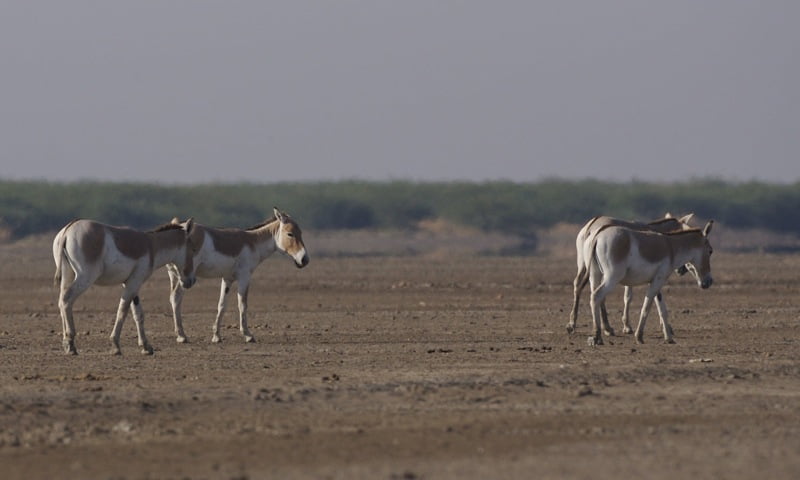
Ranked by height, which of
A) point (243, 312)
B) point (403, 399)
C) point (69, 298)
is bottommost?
point (243, 312)

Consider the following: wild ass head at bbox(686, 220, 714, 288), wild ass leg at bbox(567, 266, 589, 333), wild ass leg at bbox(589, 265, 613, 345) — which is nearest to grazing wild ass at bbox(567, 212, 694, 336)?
wild ass leg at bbox(567, 266, 589, 333)

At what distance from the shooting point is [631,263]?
20266 mm

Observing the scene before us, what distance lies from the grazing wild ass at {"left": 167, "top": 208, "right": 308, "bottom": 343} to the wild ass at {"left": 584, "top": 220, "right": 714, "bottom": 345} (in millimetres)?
4866

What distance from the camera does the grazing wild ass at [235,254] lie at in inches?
834

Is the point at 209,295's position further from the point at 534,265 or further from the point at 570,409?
the point at 570,409

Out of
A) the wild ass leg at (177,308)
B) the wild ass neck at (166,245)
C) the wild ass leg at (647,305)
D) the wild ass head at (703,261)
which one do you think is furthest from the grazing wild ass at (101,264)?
the wild ass head at (703,261)

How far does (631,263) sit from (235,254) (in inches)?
234

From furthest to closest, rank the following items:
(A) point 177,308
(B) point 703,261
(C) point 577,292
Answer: (C) point 577,292, (B) point 703,261, (A) point 177,308

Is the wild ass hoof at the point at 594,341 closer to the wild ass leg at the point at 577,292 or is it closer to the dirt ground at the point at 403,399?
the dirt ground at the point at 403,399

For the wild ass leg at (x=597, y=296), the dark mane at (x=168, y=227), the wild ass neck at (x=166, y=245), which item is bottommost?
the wild ass leg at (x=597, y=296)

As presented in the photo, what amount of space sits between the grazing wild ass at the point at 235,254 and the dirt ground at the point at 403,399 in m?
0.52

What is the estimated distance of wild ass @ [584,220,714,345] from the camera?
2008cm

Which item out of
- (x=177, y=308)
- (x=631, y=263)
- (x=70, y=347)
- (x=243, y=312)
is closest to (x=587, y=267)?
(x=631, y=263)

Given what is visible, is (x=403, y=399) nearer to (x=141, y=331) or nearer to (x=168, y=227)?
(x=141, y=331)
